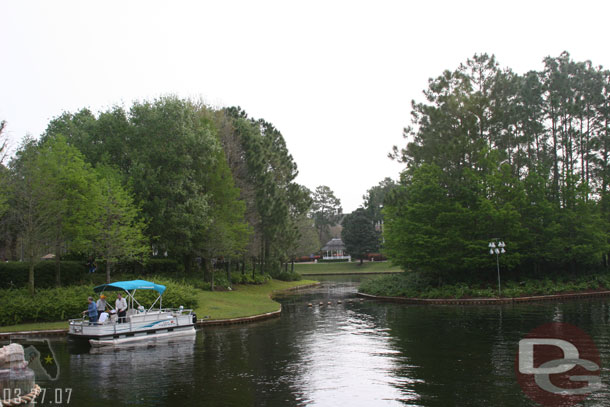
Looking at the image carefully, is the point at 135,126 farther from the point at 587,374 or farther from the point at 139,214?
the point at 587,374

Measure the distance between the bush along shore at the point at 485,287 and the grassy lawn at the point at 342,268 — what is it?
42.6m

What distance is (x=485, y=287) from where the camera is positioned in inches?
1607

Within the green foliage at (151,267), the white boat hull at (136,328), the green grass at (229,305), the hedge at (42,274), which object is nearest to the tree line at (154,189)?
the green foliage at (151,267)

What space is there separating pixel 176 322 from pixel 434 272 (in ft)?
89.7

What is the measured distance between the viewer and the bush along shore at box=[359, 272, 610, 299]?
38.5m

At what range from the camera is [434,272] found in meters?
44.6

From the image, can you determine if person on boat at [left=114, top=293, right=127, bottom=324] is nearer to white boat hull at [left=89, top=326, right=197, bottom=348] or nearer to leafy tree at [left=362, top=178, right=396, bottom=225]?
white boat hull at [left=89, top=326, right=197, bottom=348]

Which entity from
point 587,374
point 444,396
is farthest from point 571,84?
point 444,396

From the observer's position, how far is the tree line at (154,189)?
1217 inches

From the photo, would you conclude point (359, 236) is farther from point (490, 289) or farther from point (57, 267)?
point (57, 267)

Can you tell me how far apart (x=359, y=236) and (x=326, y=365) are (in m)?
82.4

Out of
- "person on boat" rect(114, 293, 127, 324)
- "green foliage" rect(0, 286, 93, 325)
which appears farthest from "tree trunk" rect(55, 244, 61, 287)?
"person on boat" rect(114, 293, 127, 324)

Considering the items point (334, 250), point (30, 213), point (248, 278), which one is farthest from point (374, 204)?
point (30, 213)

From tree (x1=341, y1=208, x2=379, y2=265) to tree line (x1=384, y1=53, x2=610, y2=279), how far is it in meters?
48.4
